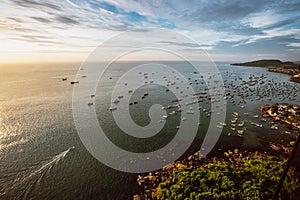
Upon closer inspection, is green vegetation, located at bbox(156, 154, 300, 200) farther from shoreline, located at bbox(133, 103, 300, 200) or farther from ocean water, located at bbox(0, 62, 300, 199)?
ocean water, located at bbox(0, 62, 300, 199)

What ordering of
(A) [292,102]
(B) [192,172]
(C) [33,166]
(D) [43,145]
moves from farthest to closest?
(A) [292,102]
(D) [43,145]
(C) [33,166]
(B) [192,172]

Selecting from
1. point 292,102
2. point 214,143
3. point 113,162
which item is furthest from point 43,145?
point 292,102

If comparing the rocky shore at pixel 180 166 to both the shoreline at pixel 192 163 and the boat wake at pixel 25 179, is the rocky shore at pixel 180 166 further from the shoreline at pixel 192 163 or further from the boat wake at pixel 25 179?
the boat wake at pixel 25 179

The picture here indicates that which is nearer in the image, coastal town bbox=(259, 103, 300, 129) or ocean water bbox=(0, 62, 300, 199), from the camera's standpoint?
ocean water bbox=(0, 62, 300, 199)

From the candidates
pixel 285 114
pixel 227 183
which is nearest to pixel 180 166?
pixel 227 183

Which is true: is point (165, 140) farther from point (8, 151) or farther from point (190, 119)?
point (8, 151)

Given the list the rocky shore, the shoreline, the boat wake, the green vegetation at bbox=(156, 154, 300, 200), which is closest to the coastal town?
the shoreline
